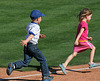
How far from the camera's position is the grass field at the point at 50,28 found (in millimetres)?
10714

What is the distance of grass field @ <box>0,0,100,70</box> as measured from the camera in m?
10.7

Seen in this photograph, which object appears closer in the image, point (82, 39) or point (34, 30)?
point (34, 30)

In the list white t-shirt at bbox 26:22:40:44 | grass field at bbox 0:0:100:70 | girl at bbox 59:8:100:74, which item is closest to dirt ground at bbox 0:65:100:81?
girl at bbox 59:8:100:74

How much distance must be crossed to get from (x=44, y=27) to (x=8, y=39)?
2644 mm

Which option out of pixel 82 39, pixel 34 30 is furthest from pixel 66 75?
pixel 34 30

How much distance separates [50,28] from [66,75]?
6.79 metres

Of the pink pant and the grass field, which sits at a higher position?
the pink pant

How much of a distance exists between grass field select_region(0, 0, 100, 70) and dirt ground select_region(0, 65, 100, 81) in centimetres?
65

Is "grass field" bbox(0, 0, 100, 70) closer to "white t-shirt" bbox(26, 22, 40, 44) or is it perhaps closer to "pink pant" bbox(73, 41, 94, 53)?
"pink pant" bbox(73, 41, 94, 53)

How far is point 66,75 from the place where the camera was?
27.7ft

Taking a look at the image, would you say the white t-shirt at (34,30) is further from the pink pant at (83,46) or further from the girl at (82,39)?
the pink pant at (83,46)

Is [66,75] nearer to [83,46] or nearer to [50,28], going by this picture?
[83,46]

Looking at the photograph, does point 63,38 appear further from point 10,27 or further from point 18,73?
point 18,73

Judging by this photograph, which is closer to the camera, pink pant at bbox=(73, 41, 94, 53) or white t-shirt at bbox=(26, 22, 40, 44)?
white t-shirt at bbox=(26, 22, 40, 44)
